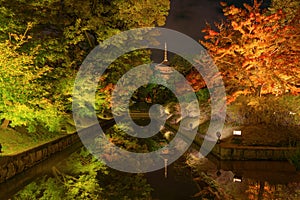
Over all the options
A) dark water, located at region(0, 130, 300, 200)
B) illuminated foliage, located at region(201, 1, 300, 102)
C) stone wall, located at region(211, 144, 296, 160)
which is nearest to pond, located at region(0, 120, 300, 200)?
dark water, located at region(0, 130, 300, 200)

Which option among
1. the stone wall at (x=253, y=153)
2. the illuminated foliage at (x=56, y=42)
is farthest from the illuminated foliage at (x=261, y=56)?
the illuminated foliage at (x=56, y=42)

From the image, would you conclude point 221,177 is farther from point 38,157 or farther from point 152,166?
point 38,157

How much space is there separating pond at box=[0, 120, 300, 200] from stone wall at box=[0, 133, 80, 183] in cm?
24

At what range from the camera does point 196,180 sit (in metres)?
11.8

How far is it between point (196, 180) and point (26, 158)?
6.36 meters

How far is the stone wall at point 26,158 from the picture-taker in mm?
11315

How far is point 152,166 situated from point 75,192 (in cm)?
459

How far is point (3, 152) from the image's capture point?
13109 millimetres

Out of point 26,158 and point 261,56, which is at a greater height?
point 261,56

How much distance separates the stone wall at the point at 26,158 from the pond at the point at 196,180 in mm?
238

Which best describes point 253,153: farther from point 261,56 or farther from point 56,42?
point 56,42

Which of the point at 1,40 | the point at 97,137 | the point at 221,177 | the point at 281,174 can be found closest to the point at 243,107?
the point at 281,174

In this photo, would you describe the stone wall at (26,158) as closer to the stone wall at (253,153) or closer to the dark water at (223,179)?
the dark water at (223,179)

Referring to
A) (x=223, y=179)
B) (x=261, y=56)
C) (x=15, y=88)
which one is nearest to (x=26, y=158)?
(x=15, y=88)
